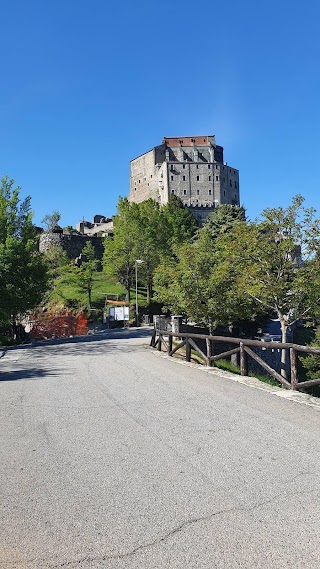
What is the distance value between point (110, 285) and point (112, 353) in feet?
167

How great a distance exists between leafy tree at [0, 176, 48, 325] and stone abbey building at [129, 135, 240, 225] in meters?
78.8

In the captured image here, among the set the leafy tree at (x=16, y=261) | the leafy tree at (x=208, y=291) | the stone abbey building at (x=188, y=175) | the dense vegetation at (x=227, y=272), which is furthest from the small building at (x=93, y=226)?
the leafy tree at (x=208, y=291)

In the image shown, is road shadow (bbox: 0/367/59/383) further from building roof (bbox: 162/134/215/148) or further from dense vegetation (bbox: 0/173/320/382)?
building roof (bbox: 162/134/215/148)

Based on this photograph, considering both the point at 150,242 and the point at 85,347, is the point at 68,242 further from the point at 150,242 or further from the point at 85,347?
the point at 85,347

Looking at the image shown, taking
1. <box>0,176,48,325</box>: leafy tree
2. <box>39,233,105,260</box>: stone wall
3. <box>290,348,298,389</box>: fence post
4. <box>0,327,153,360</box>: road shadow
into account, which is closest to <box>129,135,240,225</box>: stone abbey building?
<box>39,233,105,260</box>: stone wall

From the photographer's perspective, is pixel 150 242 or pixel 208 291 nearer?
pixel 208 291

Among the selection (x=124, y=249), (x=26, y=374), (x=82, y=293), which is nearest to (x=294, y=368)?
(x=26, y=374)

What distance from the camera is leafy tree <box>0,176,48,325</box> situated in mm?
30688

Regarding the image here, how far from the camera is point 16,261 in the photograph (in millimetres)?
31359

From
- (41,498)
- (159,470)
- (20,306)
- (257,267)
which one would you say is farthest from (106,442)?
(20,306)

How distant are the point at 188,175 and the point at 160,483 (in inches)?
4744

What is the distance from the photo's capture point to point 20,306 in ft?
107

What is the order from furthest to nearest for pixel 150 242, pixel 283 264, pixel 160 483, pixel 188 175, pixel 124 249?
pixel 188 175 < pixel 124 249 < pixel 150 242 < pixel 283 264 < pixel 160 483

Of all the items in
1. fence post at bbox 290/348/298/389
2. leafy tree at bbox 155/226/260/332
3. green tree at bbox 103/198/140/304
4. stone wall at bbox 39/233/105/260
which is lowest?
fence post at bbox 290/348/298/389
